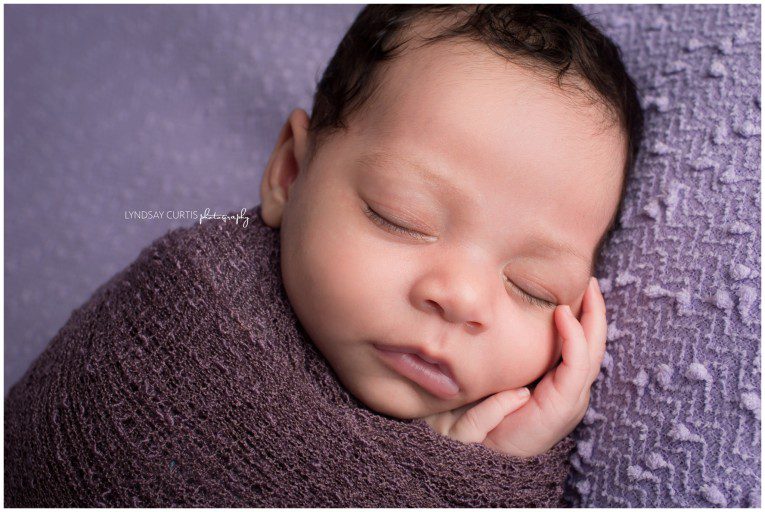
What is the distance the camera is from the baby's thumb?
104 cm

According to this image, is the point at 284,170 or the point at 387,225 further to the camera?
the point at 284,170

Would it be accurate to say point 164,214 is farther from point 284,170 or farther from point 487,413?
point 487,413

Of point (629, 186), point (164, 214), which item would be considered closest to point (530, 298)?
point (629, 186)

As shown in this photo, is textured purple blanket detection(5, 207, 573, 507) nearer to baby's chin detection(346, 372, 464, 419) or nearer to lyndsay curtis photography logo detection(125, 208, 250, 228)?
baby's chin detection(346, 372, 464, 419)

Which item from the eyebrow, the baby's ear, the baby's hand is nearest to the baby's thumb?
the baby's hand

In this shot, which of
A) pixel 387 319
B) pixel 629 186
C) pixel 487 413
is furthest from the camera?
pixel 629 186

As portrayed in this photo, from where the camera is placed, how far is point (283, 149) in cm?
119

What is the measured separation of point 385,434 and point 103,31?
4.25 feet

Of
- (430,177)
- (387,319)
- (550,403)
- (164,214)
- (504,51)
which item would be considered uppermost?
(504,51)

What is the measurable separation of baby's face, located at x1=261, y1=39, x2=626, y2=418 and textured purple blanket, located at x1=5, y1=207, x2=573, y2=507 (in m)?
0.07

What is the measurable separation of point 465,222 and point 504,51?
10.7 inches

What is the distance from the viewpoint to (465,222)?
934 millimetres

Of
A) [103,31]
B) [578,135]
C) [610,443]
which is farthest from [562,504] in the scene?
[103,31]

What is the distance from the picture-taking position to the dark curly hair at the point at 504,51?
1.01 meters
